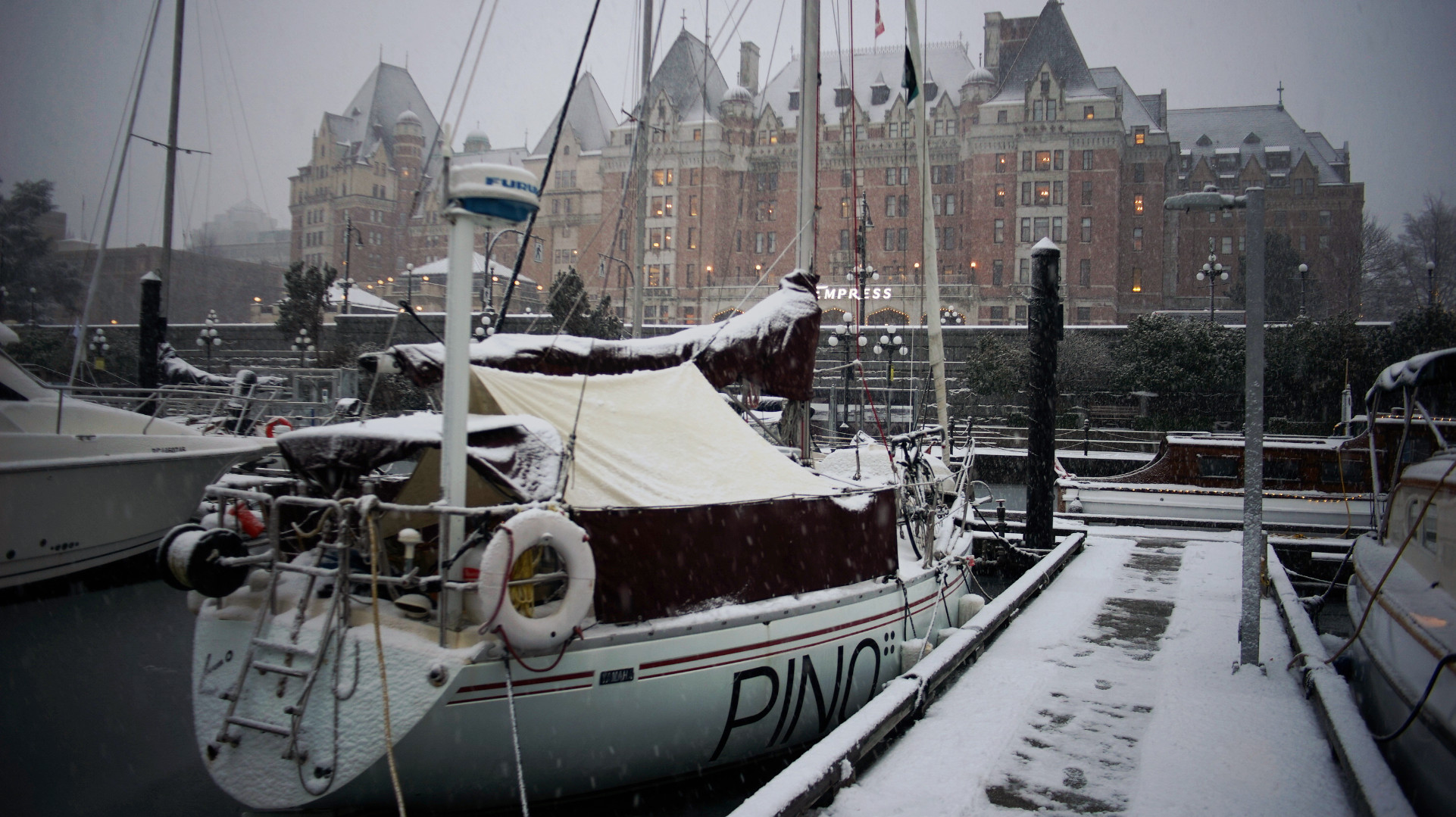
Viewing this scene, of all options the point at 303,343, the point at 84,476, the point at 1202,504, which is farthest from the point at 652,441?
the point at 303,343

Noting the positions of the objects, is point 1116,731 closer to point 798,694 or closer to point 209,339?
point 798,694

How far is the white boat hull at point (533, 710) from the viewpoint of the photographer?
4.80 meters

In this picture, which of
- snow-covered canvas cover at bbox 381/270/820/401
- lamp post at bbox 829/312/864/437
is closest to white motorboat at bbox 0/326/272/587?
snow-covered canvas cover at bbox 381/270/820/401

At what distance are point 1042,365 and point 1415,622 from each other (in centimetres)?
814

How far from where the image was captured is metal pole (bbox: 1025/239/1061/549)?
→ 1291 centimetres

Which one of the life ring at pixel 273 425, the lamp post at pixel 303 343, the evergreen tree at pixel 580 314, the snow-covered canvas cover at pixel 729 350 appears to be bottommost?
the life ring at pixel 273 425

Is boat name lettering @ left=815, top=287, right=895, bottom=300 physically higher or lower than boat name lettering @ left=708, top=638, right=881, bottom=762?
higher

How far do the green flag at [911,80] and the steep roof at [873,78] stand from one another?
6175 centimetres

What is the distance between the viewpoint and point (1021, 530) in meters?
15.7

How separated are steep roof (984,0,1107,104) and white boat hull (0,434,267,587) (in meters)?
63.0

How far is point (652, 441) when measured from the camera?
6941mm

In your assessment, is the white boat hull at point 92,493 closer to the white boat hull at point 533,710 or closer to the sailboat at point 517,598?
the sailboat at point 517,598

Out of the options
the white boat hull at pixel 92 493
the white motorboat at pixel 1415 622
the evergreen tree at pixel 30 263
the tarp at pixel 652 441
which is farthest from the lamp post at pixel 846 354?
the evergreen tree at pixel 30 263

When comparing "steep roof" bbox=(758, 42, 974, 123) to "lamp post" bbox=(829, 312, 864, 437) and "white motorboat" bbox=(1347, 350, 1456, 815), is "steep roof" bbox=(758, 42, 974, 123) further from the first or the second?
"white motorboat" bbox=(1347, 350, 1456, 815)
